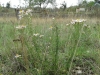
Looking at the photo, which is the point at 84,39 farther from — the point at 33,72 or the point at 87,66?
the point at 33,72

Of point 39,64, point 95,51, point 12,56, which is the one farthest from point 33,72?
point 95,51

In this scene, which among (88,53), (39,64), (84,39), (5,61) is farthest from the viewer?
(84,39)

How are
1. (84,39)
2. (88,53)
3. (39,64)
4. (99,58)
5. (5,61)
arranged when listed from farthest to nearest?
(84,39), (88,53), (5,61), (99,58), (39,64)

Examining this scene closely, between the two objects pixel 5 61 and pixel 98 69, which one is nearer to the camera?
pixel 98 69

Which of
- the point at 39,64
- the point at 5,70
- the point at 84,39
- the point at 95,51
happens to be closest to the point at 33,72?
the point at 39,64

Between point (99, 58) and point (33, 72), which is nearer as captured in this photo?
point (33, 72)

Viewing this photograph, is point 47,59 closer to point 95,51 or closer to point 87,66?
point 87,66

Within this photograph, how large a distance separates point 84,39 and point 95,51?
1.70ft

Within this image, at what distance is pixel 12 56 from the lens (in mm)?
2654

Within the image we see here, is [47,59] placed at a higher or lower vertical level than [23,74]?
higher

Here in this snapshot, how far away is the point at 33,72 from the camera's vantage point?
2207mm

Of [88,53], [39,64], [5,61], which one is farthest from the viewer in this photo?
[88,53]

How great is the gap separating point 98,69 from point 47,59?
1.76 feet

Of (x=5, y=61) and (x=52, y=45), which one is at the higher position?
(x=52, y=45)
